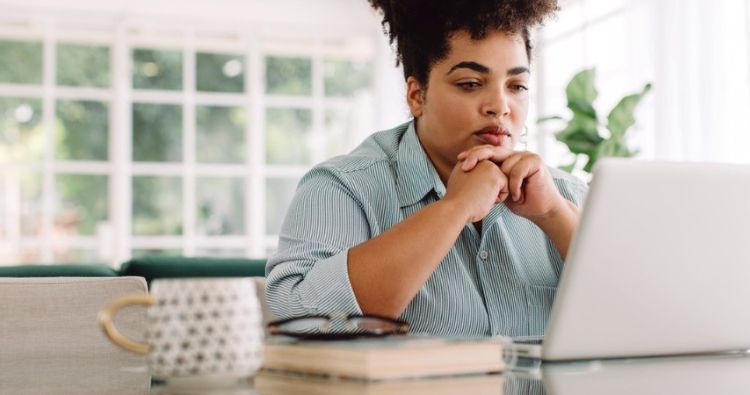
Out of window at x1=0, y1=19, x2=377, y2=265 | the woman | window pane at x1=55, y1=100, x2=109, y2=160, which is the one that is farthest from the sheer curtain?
window pane at x1=55, y1=100, x2=109, y2=160

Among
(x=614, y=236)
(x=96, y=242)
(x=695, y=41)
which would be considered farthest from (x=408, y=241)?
(x=96, y=242)

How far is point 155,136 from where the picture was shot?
604 centimetres

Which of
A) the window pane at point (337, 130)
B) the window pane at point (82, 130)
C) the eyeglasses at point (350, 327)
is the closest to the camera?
the eyeglasses at point (350, 327)

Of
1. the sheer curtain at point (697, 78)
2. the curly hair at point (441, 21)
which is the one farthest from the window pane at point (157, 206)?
the curly hair at point (441, 21)

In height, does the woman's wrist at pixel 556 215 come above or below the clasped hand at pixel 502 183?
below

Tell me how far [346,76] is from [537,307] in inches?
201

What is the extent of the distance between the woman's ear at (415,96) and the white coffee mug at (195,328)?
100 centimetres

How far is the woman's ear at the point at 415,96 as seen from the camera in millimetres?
1722

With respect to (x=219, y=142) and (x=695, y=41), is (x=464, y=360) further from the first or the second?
(x=219, y=142)

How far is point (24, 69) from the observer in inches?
229

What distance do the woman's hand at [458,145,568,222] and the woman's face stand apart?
129 millimetres

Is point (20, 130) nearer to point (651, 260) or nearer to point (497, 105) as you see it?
point (497, 105)

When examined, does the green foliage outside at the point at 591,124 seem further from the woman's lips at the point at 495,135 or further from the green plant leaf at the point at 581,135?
the woman's lips at the point at 495,135

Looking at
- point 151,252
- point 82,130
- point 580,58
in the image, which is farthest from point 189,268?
point 82,130
